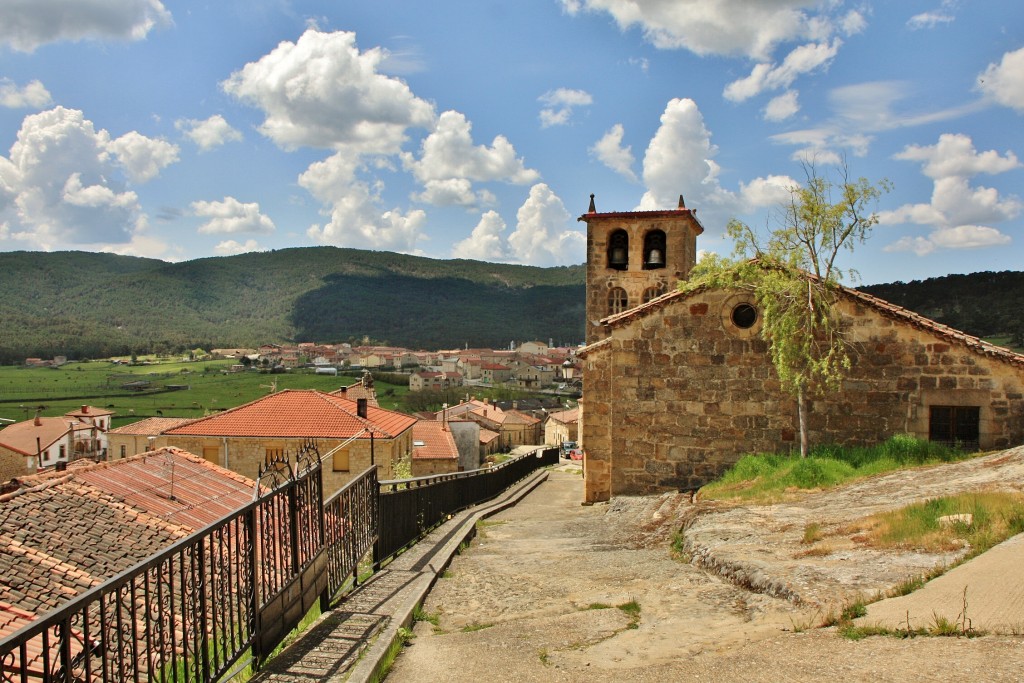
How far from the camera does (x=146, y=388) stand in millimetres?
107812

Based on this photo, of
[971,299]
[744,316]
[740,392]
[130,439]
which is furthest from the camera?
[971,299]

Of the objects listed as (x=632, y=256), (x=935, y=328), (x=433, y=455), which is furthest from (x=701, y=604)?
(x=433, y=455)

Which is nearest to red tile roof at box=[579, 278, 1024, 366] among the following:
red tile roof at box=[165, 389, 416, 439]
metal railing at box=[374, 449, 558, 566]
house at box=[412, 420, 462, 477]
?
metal railing at box=[374, 449, 558, 566]

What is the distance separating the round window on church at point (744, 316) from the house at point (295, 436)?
53.3 feet

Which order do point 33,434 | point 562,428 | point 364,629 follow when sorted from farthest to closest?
point 562,428
point 33,434
point 364,629

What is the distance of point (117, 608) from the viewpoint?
3525 mm

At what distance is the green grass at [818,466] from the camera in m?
12.0

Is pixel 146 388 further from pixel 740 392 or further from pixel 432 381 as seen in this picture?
pixel 740 392

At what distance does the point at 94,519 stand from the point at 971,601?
1337 cm

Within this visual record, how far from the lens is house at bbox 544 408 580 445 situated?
7100 centimetres

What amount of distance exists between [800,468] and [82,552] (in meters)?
11.6

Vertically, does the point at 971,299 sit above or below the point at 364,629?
above

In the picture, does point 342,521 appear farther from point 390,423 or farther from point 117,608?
point 390,423

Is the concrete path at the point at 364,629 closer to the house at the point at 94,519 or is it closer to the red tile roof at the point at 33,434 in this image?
the house at the point at 94,519
